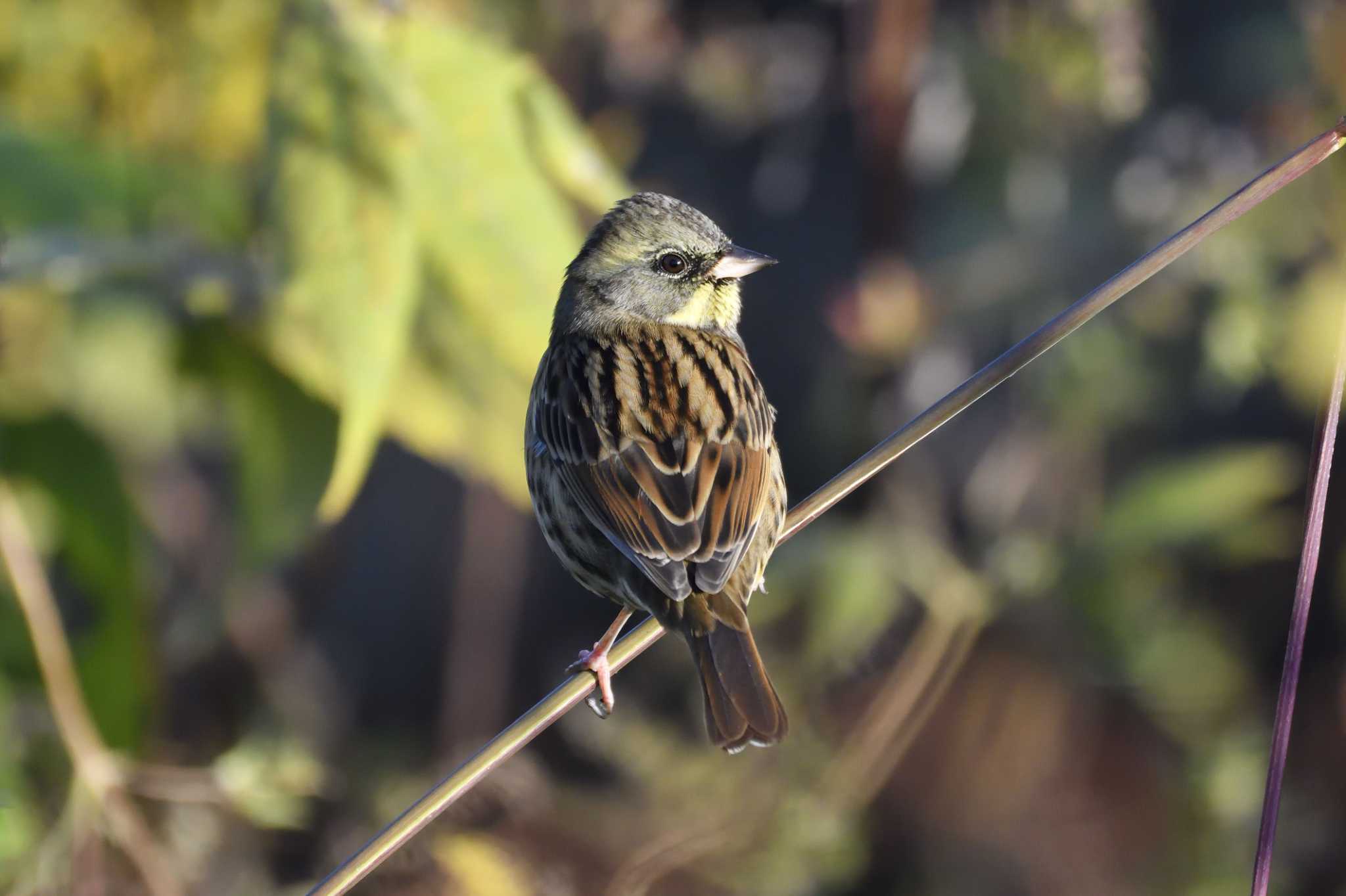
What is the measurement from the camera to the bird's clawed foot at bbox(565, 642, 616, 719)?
6.26ft

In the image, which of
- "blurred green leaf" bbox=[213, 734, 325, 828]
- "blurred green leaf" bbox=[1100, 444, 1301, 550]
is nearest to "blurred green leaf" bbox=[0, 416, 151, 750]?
"blurred green leaf" bbox=[213, 734, 325, 828]

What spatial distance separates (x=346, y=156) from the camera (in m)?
2.00

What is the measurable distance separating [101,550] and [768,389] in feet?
7.13

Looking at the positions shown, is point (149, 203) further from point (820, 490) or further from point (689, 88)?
point (689, 88)

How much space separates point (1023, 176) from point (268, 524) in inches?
84.1

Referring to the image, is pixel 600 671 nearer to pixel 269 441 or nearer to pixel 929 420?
pixel 929 420

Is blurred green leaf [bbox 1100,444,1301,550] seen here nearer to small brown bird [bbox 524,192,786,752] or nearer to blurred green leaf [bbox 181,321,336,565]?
small brown bird [bbox 524,192,786,752]

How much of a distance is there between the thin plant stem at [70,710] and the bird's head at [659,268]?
88cm

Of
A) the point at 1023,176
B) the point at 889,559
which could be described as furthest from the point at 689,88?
the point at 889,559

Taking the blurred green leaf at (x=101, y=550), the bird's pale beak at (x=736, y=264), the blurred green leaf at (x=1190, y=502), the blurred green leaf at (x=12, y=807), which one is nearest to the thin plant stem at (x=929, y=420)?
the blurred green leaf at (x=12, y=807)

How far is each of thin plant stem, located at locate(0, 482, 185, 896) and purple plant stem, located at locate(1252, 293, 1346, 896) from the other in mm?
1602

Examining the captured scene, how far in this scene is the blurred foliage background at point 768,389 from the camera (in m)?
2.15

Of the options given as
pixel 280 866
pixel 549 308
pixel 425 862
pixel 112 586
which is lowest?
pixel 280 866

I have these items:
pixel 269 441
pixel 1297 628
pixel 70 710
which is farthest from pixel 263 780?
pixel 1297 628
